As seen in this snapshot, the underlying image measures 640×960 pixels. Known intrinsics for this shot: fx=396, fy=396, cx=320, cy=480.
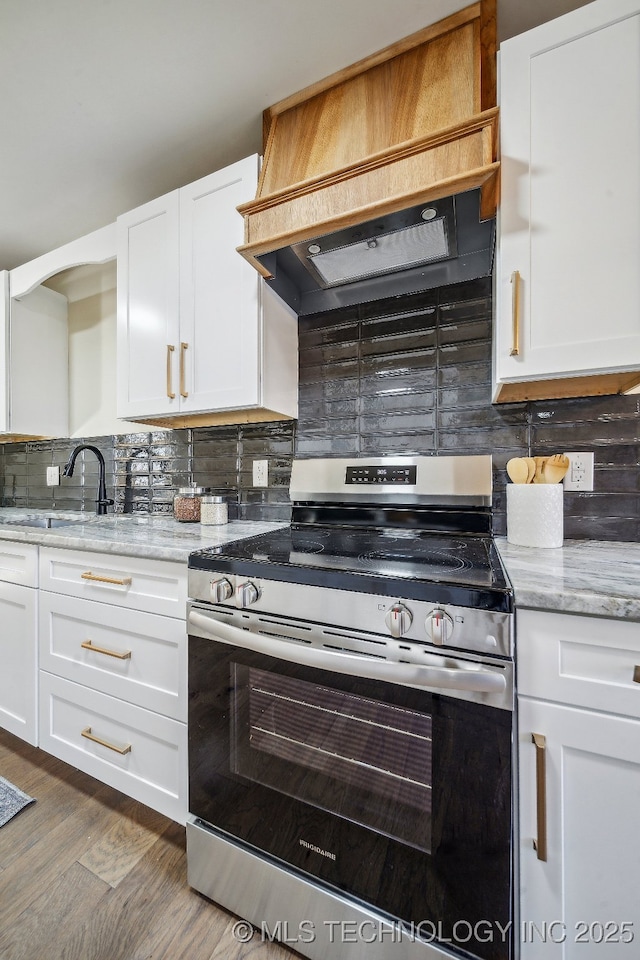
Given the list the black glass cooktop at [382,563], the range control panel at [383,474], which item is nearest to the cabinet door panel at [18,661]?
the black glass cooktop at [382,563]

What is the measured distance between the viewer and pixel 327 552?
3.66 feet

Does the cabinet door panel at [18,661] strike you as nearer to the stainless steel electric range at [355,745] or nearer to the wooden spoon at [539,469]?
the stainless steel electric range at [355,745]

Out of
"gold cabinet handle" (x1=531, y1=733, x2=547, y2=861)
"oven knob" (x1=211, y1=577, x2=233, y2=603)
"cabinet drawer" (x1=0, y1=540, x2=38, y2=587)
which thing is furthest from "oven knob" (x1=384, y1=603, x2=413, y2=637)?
"cabinet drawer" (x1=0, y1=540, x2=38, y2=587)

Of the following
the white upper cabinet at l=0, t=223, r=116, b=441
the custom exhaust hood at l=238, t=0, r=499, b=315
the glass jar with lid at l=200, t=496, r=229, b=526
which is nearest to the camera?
the custom exhaust hood at l=238, t=0, r=499, b=315

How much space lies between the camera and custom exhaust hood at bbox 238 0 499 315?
3.45 feet

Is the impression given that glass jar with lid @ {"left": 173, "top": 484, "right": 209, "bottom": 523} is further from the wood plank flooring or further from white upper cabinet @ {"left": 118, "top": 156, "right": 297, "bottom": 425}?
the wood plank flooring

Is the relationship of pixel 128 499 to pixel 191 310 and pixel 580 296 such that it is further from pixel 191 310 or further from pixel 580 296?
pixel 580 296

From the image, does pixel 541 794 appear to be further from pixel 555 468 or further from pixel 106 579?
pixel 106 579

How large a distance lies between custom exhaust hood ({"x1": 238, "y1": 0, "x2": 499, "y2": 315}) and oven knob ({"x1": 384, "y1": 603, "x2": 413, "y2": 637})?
1041 millimetres

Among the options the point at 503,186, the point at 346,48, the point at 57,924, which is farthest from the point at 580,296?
the point at 57,924

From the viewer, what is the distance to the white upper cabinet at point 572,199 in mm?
968

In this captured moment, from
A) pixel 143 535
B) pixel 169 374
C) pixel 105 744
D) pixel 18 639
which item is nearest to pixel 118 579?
pixel 143 535

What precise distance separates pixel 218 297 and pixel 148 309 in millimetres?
380

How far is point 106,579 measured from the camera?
4.38 feet
